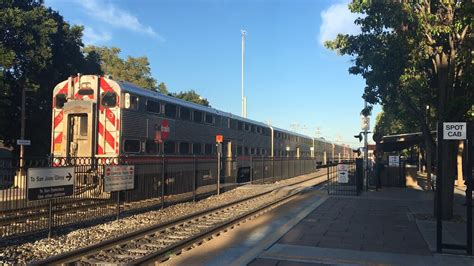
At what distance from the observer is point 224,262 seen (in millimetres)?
7738

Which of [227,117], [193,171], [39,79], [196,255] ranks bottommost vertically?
[196,255]

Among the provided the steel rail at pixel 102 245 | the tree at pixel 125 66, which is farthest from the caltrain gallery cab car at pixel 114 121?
the tree at pixel 125 66

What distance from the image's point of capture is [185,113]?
19.0 meters

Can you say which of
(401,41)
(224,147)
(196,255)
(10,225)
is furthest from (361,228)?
(224,147)

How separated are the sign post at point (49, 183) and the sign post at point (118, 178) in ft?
4.99

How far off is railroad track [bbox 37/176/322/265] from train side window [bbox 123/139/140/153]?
10.9 ft

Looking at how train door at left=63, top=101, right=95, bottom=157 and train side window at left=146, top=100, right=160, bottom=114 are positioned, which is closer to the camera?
train door at left=63, top=101, right=95, bottom=157

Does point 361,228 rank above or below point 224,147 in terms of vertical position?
below

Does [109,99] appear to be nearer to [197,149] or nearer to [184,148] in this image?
[184,148]

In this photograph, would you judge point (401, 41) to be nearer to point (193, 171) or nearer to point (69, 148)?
point (193, 171)

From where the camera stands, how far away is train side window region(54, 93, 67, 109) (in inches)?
627

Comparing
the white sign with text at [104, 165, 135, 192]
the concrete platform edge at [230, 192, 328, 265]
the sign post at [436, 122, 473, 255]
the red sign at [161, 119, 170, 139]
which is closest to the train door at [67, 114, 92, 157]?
the red sign at [161, 119, 170, 139]

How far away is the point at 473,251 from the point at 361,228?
2753 millimetres

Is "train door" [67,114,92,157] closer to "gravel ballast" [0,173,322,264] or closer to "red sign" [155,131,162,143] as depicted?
"red sign" [155,131,162,143]
